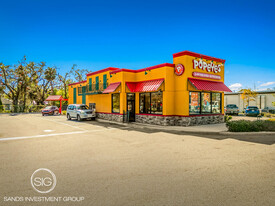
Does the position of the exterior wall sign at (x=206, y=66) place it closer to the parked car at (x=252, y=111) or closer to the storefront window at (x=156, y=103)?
the storefront window at (x=156, y=103)

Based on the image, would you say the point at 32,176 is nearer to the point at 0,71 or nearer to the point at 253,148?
the point at 253,148

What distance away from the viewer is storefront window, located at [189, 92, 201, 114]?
15.4m

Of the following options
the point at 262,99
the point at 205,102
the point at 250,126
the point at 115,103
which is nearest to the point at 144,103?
the point at 115,103

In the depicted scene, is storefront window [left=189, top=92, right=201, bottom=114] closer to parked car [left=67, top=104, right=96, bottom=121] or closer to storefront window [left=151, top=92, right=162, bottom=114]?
storefront window [left=151, top=92, right=162, bottom=114]

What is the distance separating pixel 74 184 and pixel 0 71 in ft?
152

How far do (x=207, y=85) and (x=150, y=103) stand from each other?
208 inches

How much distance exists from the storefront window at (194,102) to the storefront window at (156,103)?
2558mm

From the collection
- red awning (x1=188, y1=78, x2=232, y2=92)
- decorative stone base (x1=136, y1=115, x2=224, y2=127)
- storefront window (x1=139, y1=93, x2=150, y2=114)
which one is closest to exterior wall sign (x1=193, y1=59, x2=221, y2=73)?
red awning (x1=188, y1=78, x2=232, y2=92)

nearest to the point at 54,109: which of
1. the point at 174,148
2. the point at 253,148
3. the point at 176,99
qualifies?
the point at 176,99

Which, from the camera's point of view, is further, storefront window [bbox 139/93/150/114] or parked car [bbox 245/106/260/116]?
parked car [bbox 245/106/260/116]

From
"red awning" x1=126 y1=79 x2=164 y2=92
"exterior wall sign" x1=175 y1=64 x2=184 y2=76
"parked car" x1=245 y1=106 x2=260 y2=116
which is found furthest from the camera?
Result: "parked car" x1=245 y1=106 x2=260 y2=116

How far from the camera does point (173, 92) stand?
15.7 metres

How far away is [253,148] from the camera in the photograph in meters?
7.79

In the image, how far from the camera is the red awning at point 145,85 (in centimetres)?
1529
